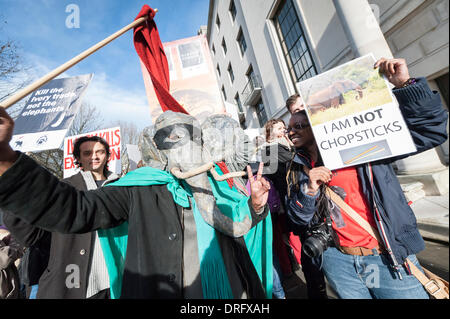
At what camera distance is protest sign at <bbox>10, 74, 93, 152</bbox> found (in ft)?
9.99

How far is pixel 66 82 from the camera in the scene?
3146 mm

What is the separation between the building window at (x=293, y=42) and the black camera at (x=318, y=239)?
7.95 m

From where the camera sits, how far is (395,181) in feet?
4.35

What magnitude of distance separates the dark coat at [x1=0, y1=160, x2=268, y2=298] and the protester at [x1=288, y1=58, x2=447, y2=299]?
2.03 feet

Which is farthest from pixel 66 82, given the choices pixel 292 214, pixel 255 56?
pixel 255 56

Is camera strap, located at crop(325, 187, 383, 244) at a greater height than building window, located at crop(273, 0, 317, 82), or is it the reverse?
building window, located at crop(273, 0, 317, 82)

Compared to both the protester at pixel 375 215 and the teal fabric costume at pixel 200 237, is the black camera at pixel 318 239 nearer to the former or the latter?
the protester at pixel 375 215

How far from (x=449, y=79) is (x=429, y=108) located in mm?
4115

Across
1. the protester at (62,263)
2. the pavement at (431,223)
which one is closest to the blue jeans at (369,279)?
the protester at (62,263)

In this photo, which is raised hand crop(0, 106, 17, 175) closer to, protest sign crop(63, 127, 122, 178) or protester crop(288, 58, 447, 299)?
protester crop(288, 58, 447, 299)

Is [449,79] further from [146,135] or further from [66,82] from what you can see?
[66,82]

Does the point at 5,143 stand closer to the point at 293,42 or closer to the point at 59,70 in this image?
the point at 59,70

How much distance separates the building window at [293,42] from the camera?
8.04m

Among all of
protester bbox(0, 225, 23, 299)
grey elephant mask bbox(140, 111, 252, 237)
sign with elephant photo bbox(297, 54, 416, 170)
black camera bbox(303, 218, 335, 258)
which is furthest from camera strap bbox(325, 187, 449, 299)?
protester bbox(0, 225, 23, 299)
